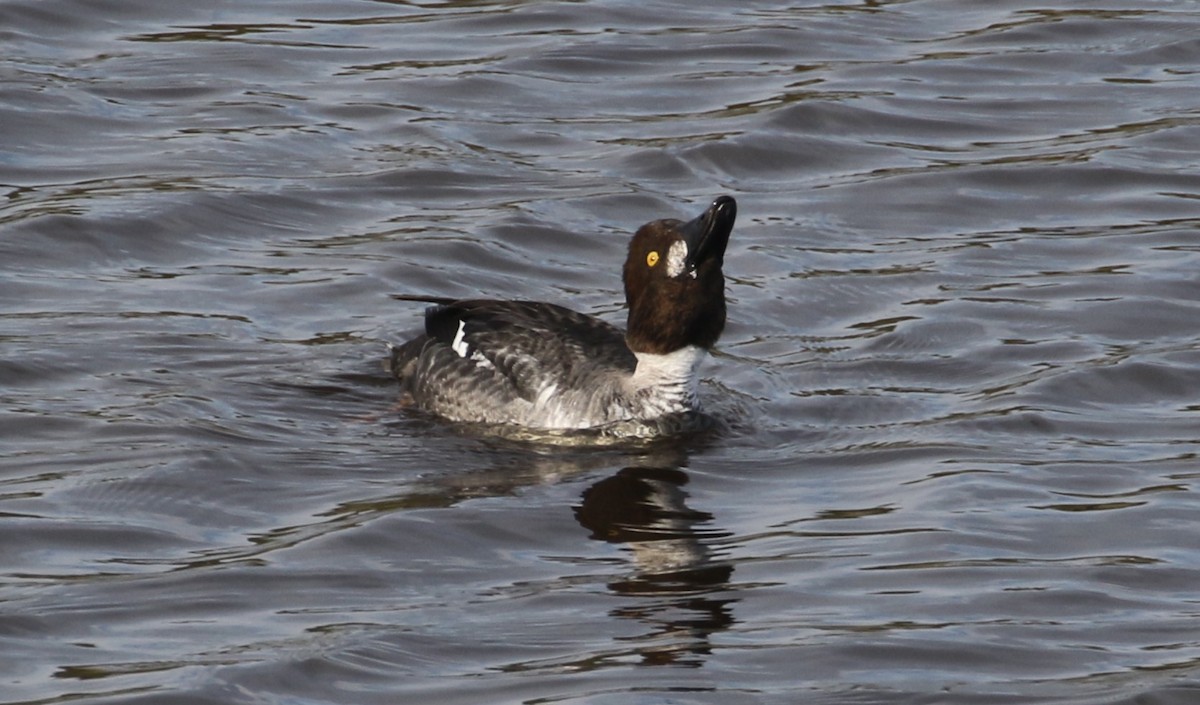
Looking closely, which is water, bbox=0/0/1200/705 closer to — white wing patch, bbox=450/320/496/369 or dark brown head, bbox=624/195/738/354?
white wing patch, bbox=450/320/496/369

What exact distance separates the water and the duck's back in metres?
0.27

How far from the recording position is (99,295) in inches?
492

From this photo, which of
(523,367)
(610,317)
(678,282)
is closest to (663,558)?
(678,282)

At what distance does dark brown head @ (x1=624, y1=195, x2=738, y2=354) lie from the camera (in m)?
10.8

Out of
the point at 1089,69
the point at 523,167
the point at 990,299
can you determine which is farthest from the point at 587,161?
the point at 1089,69

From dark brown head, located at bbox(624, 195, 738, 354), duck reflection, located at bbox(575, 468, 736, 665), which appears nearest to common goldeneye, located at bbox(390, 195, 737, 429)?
dark brown head, located at bbox(624, 195, 738, 354)

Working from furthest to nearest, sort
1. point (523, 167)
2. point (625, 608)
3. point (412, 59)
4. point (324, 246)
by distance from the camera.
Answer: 1. point (412, 59)
2. point (523, 167)
3. point (324, 246)
4. point (625, 608)

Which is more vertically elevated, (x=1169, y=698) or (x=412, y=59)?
(x=412, y=59)

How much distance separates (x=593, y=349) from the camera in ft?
37.5

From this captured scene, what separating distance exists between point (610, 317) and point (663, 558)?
3.79 m

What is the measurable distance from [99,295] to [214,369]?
122cm

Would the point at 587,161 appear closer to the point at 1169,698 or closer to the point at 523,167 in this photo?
the point at 523,167

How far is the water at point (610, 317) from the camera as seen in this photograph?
8156 millimetres

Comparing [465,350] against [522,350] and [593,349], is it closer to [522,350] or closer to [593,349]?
[522,350]
